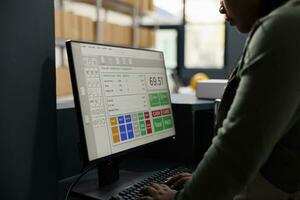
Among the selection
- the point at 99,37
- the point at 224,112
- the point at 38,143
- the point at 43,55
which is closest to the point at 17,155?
the point at 38,143

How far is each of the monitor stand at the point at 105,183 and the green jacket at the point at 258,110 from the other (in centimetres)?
36

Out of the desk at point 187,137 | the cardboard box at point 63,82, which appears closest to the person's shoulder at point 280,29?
the desk at point 187,137

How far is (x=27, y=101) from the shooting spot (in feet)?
2.75

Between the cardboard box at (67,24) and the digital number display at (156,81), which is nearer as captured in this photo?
the digital number display at (156,81)

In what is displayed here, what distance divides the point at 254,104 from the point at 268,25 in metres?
0.14

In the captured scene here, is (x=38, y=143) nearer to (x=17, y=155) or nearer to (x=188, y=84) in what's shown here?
(x=17, y=155)

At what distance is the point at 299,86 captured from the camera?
571mm

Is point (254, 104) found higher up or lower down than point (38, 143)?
higher up

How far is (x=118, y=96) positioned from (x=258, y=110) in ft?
1.62

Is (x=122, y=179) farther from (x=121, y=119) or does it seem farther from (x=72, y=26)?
(x=72, y=26)

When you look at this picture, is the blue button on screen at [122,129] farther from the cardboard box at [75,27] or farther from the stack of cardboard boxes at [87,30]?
the cardboard box at [75,27]

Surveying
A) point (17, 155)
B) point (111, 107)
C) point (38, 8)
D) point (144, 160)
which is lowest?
point (144, 160)

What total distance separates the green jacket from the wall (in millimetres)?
424

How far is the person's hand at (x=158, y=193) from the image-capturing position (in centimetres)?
76
